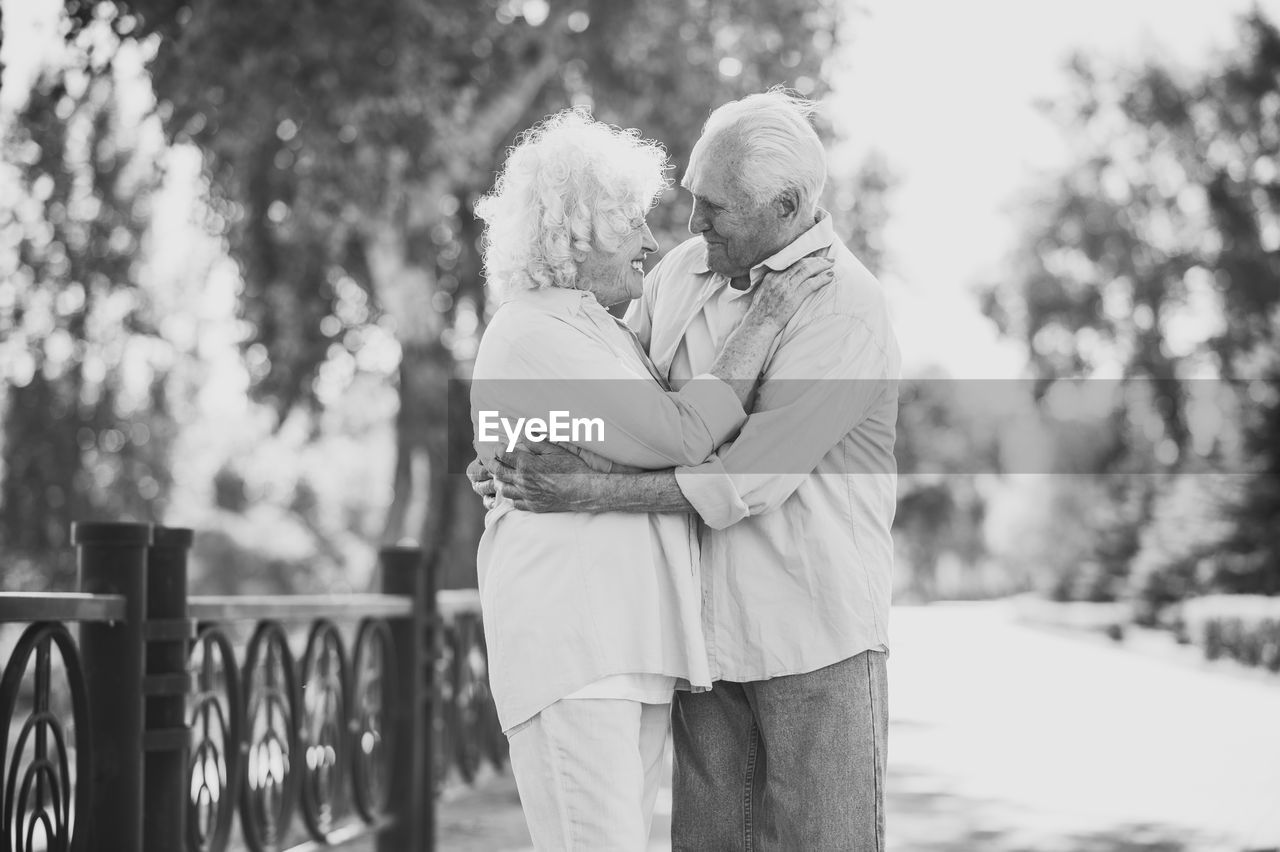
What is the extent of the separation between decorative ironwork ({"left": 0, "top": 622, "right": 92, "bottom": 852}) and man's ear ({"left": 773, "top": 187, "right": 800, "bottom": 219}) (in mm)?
1918

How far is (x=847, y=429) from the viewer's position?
2.91 m

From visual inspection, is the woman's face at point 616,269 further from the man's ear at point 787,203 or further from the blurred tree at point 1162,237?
the blurred tree at point 1162,237

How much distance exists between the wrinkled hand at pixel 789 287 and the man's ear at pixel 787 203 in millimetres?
108

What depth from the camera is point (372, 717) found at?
6402mm

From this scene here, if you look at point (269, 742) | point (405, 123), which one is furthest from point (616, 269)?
point (405, 123)

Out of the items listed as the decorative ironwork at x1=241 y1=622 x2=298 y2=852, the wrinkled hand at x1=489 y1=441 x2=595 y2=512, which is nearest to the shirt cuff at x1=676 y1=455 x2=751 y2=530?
the wrinkled hand at x1=489 y1=441 x2=595 y2=512

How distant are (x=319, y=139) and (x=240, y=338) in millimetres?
5581

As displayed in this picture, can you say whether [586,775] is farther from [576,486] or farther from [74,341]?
[74,341]

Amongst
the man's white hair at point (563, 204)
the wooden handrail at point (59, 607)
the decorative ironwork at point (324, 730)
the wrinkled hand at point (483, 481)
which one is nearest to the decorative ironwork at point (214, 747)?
the wooden handrail at point (59, 607)

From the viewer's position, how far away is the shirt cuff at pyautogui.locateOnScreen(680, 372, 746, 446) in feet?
9.24

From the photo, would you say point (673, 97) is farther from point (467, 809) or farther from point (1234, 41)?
point (1234, 41)

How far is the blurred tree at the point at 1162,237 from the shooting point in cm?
3139

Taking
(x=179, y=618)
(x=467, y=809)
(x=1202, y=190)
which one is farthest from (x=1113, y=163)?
(x=179, y=618)

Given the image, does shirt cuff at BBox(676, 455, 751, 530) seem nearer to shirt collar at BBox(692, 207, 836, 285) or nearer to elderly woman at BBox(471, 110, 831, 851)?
elderly woman at BBox(471, 110, 831, 851)
